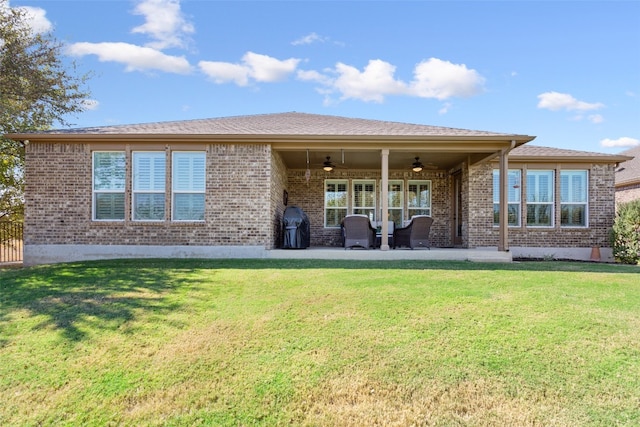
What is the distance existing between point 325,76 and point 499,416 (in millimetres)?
21048

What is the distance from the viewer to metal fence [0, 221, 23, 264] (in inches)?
517

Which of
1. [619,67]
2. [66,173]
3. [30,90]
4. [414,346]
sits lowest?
[414,346]

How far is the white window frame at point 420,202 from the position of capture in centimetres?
1333

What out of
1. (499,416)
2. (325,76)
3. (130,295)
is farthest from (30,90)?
(499,416)

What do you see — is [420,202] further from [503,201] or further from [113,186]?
[113,186]

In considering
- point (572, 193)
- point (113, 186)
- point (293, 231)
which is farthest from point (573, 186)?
point (113, 186)

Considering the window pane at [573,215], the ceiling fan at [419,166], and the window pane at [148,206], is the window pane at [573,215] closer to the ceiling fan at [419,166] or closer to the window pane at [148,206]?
the ceiling fan at [419,166]

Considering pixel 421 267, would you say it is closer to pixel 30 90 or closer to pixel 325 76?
pixel 30 90

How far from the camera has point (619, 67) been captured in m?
15.2

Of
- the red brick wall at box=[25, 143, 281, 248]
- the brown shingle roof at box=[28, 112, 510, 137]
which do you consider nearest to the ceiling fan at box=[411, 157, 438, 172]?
the brown shingle roof at box=[28, 112, 510, 137]

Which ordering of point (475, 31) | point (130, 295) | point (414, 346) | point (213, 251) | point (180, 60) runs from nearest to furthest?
point (414, 346) < point (130, 295) < point (213, 251) < point (475, 31) < point (180, 60)

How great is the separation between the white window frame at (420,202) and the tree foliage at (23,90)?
12500mm

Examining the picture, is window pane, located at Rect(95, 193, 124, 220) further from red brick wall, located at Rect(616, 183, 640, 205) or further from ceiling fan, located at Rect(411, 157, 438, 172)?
red brick wall, located at Rect(616, 183, 640, 205)

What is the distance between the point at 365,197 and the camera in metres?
13.4
